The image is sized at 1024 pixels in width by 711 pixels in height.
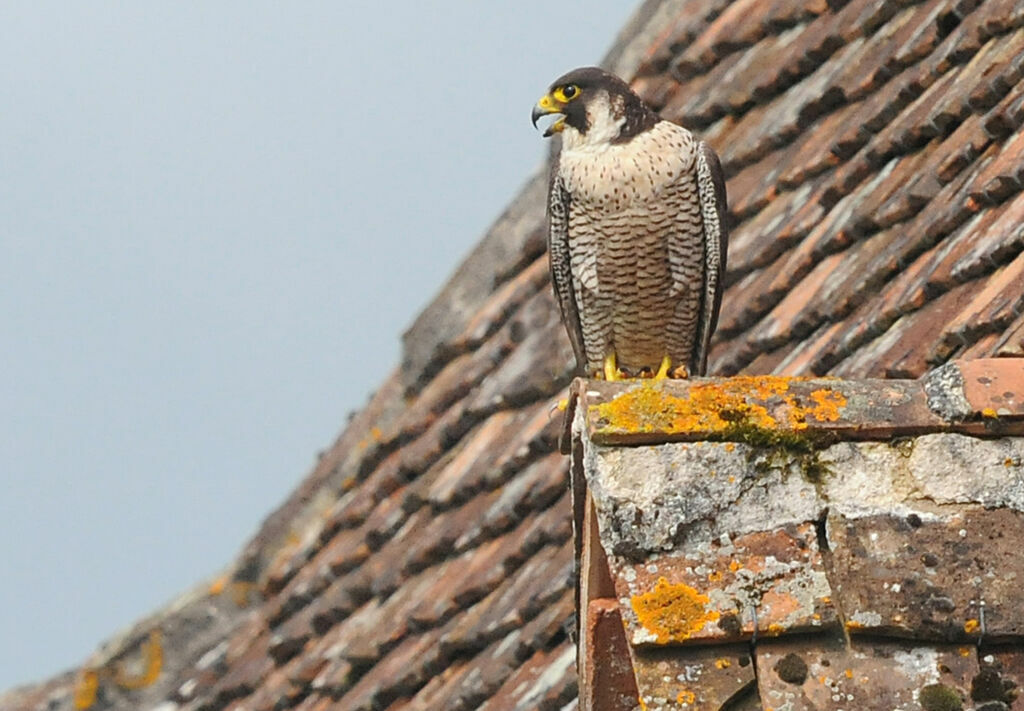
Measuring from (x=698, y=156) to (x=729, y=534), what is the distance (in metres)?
2.78

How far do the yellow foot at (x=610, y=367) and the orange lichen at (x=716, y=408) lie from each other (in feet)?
8.46

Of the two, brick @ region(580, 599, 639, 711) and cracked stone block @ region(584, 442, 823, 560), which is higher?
cracked stone block @ region(584, 442, 823, 560)

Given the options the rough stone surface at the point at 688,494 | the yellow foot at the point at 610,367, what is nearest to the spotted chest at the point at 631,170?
the yellow foot at the point at 610,367

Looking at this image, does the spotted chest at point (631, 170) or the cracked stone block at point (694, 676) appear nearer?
the cracked stone block at point (694, 676)

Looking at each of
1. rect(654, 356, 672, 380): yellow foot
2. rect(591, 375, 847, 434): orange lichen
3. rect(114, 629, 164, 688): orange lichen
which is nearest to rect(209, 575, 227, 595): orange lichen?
rect(114, 629, 164, 688): orange lichen

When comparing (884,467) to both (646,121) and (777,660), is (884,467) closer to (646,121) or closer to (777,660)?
(777,660)

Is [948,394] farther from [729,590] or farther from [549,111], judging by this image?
[549,111]

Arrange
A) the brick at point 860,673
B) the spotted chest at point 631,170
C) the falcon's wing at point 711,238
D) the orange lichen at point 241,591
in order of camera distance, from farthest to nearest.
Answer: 1. the orange lichen at point 241,591
2. the spotted chest at point 631,170
3. the falcon's wing at point 711,238
4. the brick at point 860,673

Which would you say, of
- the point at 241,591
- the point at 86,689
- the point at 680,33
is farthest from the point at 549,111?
the point at 86,689

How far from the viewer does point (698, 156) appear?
5.40 meters

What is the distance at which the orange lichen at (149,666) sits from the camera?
280 inches

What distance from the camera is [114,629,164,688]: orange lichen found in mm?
7121

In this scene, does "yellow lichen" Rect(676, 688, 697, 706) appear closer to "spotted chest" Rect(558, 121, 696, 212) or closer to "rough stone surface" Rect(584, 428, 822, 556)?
"rough stone surface" Rect(584, 428, 822, 556)

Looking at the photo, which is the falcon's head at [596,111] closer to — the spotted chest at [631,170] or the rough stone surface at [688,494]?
the spotted chest at [631,170]
